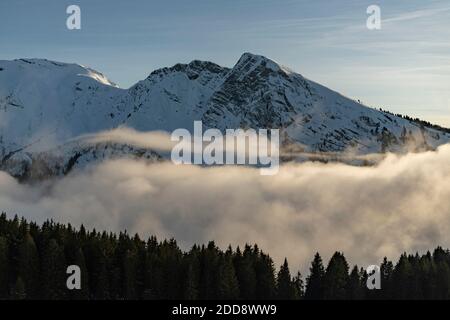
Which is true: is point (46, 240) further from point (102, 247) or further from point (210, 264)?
point (210, 264)

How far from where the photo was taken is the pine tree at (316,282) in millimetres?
135000

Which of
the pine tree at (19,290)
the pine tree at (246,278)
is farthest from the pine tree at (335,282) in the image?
the pine tree at (19,290)

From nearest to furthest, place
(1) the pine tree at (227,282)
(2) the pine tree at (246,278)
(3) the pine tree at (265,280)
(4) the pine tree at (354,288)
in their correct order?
(1) the pine tree at (227,282)
(2) the pine tree at (246,278)
(3) the pine tree at (265,280)
(4) the pine tree at (354,288)

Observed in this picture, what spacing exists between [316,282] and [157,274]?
3232 centimetres

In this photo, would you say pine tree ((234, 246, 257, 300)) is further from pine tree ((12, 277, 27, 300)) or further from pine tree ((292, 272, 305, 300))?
pine tree ((12, 277, 27, 300))

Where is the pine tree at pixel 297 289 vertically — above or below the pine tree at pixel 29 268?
below

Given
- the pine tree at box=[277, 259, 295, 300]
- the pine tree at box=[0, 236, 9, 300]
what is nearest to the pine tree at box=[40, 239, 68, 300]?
the pine tree at box=[0, 236, 9, 300]

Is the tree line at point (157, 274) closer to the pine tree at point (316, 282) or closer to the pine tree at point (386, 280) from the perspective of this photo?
the pine tree at point (316, 282)

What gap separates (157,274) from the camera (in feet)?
411

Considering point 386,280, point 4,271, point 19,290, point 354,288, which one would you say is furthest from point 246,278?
point 4,271

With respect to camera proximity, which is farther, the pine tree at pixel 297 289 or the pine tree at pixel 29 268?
the pine tree at pixel 297 289

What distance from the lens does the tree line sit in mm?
121000

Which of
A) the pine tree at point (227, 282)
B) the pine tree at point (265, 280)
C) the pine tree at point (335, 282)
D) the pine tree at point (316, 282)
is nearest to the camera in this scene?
the pine tree at point (227, 282)
